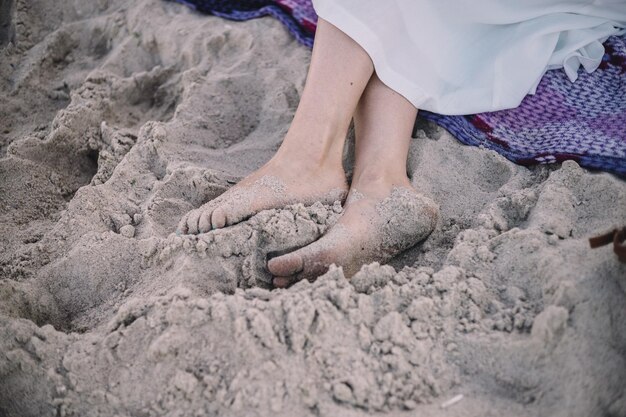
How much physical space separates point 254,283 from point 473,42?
33.2 inches

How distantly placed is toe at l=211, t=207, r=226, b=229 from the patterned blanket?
67 cm

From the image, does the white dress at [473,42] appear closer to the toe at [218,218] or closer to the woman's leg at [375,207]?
the woman's leg at [375,207]

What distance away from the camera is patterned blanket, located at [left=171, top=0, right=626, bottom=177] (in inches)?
52.1

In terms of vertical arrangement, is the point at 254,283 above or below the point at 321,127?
below

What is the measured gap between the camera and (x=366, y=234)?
1.20 metres

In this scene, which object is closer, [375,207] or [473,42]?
[375,207]

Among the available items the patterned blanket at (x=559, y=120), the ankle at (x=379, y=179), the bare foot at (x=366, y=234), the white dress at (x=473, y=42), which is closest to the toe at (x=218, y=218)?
the bare foot at (x=366, y=234)

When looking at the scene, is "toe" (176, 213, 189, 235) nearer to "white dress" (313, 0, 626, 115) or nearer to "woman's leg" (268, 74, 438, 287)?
"woman's leg" (268, 74, 438, 287)

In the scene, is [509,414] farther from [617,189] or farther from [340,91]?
[340,91]

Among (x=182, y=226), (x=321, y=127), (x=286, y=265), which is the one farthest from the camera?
(x=321, y=127)

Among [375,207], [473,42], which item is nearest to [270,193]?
[375,207]

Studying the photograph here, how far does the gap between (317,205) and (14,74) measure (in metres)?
1.37

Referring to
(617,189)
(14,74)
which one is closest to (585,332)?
(617,189)

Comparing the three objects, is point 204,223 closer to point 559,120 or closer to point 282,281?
point 282,281
